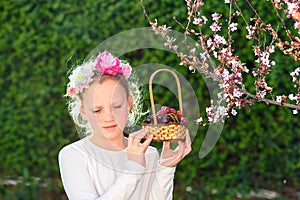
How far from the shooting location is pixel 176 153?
2537 mm

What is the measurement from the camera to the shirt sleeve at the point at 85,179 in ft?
7.88

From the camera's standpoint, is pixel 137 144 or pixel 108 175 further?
pixel 108 175

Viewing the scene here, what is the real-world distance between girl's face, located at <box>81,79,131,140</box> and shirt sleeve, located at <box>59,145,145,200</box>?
0.43 ft

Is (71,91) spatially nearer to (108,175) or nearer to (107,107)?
(107,107)

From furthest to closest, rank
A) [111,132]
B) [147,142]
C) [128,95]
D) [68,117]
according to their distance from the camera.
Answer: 1. [68,117]
2. [128,95]
3. [111,132]
4. [147,142]

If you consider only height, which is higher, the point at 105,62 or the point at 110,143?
the point at 105,62

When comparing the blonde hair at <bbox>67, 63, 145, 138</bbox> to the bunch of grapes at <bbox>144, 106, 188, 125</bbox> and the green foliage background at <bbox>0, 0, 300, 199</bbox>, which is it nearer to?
the bunch of grapes at <bbox>144, 106, 188, 125</bbox>

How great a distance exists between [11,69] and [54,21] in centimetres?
47

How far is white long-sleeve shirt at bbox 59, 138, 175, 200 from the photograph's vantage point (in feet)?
7.94

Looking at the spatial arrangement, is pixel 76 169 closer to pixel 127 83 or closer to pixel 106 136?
pixel 106 136

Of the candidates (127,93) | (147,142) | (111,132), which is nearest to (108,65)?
(127,93)

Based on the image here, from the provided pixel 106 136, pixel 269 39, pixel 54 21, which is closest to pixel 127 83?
pixel 106 136

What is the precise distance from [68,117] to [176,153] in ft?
7.09

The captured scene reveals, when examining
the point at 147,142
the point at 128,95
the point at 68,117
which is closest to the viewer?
the point at 147,142
